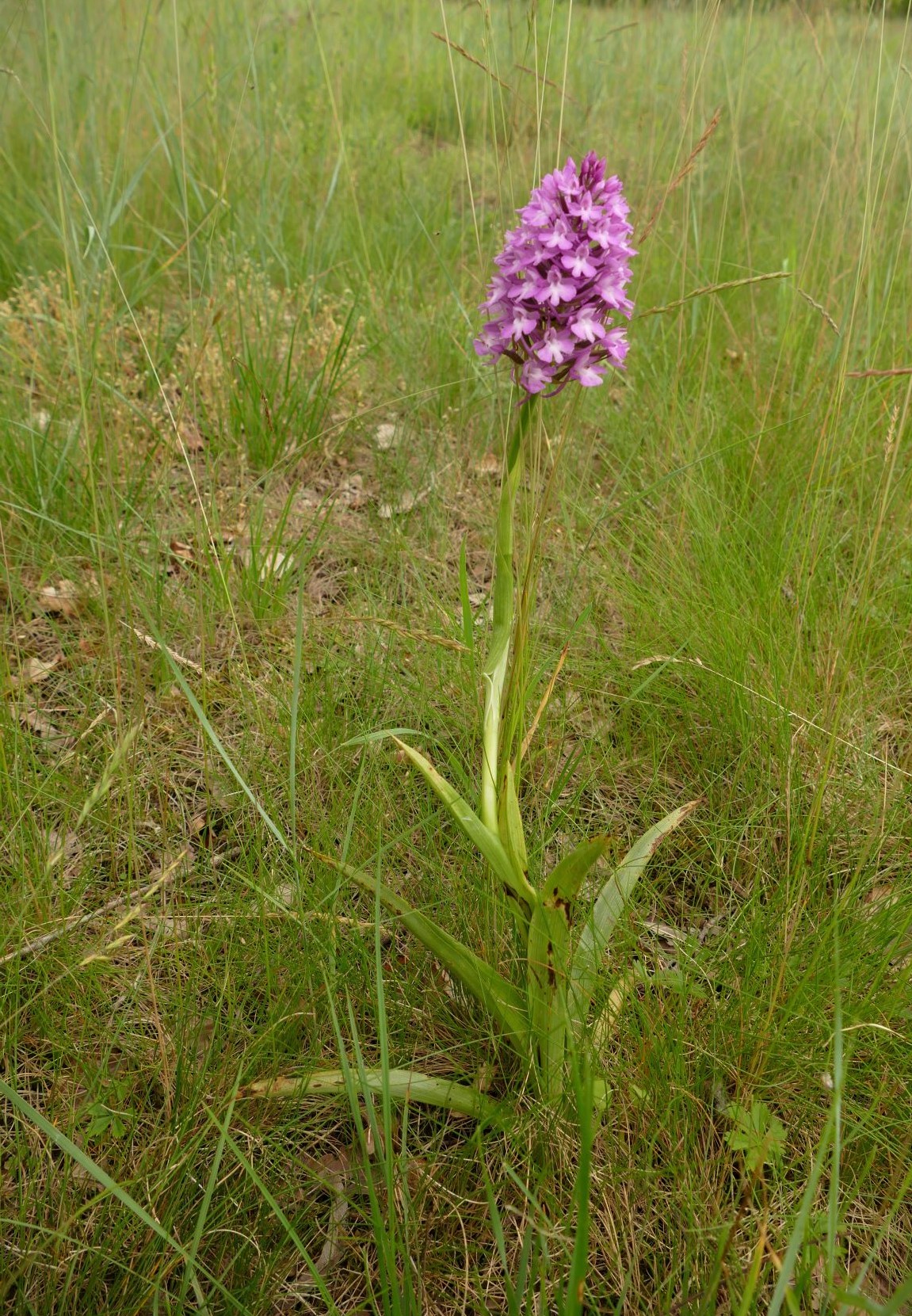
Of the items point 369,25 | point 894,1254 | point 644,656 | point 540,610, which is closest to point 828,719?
point 644,656

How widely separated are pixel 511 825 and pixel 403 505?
1.24 metres

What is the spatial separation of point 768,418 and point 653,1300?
1.84m

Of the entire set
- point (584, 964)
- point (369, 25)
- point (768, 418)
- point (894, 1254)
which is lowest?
point (894, 1254)

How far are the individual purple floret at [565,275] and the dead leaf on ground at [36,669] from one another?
3.68 ft

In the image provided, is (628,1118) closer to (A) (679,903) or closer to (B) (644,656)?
(A) (679,903)

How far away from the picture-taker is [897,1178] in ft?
3.41

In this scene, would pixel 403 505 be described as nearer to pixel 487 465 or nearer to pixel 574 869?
pixel 487 465

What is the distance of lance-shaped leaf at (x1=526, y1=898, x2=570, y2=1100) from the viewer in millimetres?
1043

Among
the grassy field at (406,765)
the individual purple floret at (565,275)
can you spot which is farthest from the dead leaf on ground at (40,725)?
the individual purple floret at (565,275)

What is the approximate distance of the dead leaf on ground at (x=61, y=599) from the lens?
1.86 m

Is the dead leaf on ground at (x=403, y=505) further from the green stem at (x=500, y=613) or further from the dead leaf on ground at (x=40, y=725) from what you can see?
the green stem at (x=500, y=613)

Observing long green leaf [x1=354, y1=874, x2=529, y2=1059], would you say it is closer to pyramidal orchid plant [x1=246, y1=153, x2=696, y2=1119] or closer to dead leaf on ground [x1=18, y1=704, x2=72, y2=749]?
pyramidal orchid plant [x1=246, y1=153, x2=696, y2=1119]

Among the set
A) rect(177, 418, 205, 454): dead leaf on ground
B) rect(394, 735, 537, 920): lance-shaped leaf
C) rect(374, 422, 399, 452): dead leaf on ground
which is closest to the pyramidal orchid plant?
rect(394, 735, 537, 920): lance-shaped leaf

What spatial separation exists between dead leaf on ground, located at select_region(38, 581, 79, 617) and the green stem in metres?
1.07
